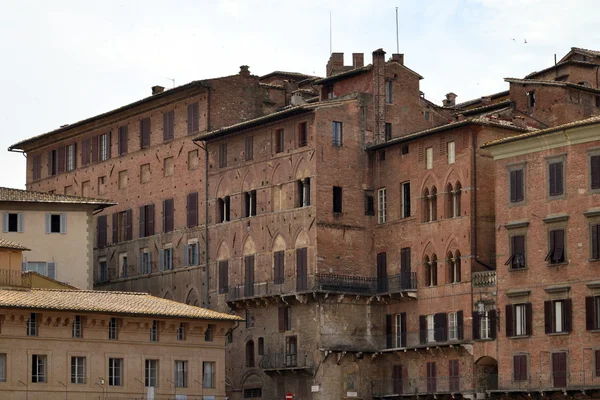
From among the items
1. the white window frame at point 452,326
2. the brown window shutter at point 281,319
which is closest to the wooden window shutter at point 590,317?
the white window frame at point 452,326

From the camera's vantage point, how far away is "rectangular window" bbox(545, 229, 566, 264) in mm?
66688

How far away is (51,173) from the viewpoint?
3807 inches

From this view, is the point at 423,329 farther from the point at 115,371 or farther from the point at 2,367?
the point at 2,367

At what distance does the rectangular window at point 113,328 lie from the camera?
6900 cm

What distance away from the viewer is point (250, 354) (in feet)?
260

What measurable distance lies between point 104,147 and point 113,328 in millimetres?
24960

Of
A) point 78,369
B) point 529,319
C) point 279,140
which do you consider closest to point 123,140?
point 279,140

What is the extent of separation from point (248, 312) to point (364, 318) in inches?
261

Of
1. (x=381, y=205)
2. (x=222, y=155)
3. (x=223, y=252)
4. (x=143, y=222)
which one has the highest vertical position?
(x=222, y=155)

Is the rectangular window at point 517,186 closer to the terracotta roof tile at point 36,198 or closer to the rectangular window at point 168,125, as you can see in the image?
the rectangular window at point 168,125

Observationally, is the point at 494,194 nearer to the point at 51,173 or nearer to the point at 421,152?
the point at 421,152

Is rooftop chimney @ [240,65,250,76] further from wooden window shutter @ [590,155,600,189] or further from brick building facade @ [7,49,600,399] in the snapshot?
wooden window shutter @ [590,155,600,189]

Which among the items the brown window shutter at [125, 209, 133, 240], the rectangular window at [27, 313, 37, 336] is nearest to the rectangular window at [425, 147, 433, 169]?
A: the rectangular window at [27, 313, 37, 336]

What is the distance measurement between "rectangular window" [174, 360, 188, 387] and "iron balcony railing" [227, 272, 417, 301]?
7.29m
